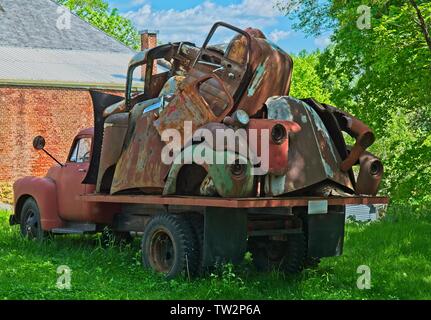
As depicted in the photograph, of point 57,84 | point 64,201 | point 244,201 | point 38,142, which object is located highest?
point 57,84

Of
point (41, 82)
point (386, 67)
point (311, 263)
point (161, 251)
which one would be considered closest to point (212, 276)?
point (161, 251)

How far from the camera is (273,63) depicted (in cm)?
895

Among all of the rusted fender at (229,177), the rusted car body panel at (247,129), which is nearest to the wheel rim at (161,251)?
the rusted car body panel at (247,129)

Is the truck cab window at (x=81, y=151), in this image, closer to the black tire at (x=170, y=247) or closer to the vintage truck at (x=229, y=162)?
the vintage truck at (x=229, y=162)

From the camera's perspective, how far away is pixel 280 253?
31.1 feet

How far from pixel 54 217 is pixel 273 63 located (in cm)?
438

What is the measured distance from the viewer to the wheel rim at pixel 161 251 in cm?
873

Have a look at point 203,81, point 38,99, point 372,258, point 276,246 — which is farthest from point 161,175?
point 38,99

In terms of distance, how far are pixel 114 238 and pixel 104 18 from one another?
2005 inches

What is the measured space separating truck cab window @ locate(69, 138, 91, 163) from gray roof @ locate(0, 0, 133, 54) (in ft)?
80.2

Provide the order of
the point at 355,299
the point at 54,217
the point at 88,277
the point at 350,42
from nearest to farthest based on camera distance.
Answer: the point at 355,299 < the point at 88,277 < the point at 54,217 < the point at 350,42

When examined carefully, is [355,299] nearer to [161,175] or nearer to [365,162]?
[365,162]

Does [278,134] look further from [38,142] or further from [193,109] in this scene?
[38,142]

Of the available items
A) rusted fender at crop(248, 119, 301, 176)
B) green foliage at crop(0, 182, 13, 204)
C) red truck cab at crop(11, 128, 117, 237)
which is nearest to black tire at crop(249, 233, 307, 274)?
rusted fender at crop(248, 119, 301, 176)
